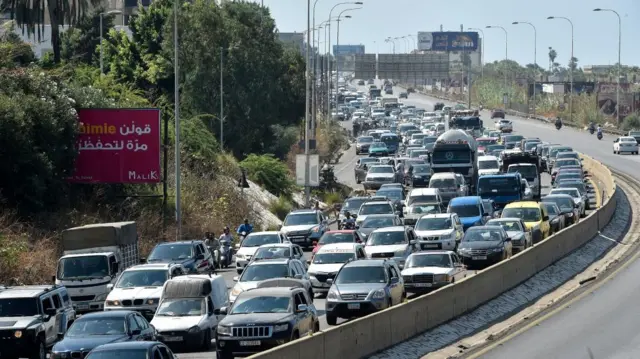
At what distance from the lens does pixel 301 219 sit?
4647 centimetres

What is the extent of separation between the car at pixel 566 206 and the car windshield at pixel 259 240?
45.3 feet

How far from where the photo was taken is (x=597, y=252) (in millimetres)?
44719

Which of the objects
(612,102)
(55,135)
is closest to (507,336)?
(55,135)

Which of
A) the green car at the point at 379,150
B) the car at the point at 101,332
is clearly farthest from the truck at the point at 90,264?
the green car at the point at 379,150

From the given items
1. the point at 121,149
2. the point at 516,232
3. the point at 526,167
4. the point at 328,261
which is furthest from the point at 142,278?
the point at 526,167

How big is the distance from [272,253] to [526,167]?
26.6 meters

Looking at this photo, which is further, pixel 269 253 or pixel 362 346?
pixel 269 253

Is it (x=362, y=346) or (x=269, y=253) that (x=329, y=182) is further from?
(x=362, y=346)

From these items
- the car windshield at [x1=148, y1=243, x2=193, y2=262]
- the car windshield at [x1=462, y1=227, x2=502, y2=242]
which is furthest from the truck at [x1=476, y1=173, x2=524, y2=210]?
the car windshield at [x1=148, y1=243, x2=193, y2=262]

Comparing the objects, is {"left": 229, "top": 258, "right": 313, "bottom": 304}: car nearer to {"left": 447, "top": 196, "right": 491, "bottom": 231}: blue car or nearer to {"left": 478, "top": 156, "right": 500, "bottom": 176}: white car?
{"left": 447, "top": 196, "right": 491, "bottom": 231}: blue car

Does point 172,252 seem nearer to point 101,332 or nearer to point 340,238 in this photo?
point 340,238

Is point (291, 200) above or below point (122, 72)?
below

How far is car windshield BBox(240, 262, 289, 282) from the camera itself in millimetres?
29766

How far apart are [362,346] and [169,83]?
57.3m
